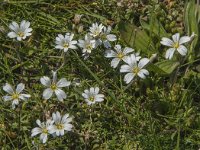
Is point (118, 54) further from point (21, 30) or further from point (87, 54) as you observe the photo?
point (21, 30)

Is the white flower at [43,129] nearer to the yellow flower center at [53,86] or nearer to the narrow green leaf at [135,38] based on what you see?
the yellow flower center at [53,86]

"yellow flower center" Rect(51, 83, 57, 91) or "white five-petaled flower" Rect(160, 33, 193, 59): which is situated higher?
"white five-petaled flower" Rect(160, 33, 193, 59)

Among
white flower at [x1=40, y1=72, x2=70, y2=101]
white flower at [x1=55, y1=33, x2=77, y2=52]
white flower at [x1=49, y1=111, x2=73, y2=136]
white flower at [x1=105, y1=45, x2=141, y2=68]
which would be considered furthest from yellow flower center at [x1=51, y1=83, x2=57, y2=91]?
white flower at [x1=105, y1=45, x2=141, y2=68]

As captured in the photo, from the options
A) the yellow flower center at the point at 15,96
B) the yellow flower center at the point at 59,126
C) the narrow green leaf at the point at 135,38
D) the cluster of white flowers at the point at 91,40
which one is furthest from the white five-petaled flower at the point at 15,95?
the narrow green leaf at the point at 135,38

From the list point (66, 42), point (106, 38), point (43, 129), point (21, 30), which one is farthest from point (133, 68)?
point (21, 30)

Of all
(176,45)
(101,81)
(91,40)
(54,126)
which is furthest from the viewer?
(101,81)

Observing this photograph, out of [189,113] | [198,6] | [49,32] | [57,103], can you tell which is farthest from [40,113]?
[198,6]

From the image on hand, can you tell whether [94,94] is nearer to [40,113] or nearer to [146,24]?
[40,113]

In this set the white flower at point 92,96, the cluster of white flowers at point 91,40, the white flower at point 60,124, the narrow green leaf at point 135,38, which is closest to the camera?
the white flower at point 60,124

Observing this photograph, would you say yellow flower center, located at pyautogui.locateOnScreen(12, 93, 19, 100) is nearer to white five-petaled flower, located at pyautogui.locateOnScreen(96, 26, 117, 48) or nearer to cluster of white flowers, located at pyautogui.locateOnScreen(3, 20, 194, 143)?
cluster of white flowers, located at pyautogui.locateOnScreen(3, 20, 194, 143)
